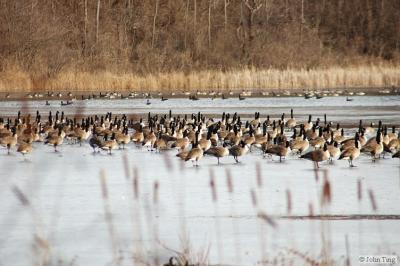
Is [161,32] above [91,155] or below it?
above

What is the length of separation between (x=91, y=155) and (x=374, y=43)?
145ft

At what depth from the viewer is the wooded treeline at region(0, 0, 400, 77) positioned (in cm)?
3822

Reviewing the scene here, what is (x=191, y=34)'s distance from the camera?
49.3 m

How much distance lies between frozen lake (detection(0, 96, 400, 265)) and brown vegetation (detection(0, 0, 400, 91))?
62.0 ft

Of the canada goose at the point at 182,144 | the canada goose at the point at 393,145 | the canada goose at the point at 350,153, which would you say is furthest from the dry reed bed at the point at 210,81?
the canada goose at the point at 350,153

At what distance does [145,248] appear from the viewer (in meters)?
7.01

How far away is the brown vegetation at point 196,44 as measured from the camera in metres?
33.8

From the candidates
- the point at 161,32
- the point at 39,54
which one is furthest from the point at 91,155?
the point at 161,32

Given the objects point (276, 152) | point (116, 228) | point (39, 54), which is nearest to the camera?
point (116, 228)

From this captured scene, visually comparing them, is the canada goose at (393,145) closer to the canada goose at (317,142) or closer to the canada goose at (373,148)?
the canada goose at (373,148)

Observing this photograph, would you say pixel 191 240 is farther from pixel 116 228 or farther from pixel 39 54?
pixel 39 54

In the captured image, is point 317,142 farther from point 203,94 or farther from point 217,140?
point 203,94

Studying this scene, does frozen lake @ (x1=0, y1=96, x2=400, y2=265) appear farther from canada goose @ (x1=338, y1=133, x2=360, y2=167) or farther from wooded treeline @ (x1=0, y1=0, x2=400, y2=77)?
wooded treeline @ (x1=0, y1=0, x2=400, y2=77)

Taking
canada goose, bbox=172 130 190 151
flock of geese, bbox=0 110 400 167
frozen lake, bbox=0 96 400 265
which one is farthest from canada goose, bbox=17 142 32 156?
canada goose, bbox=172 130 190 151
